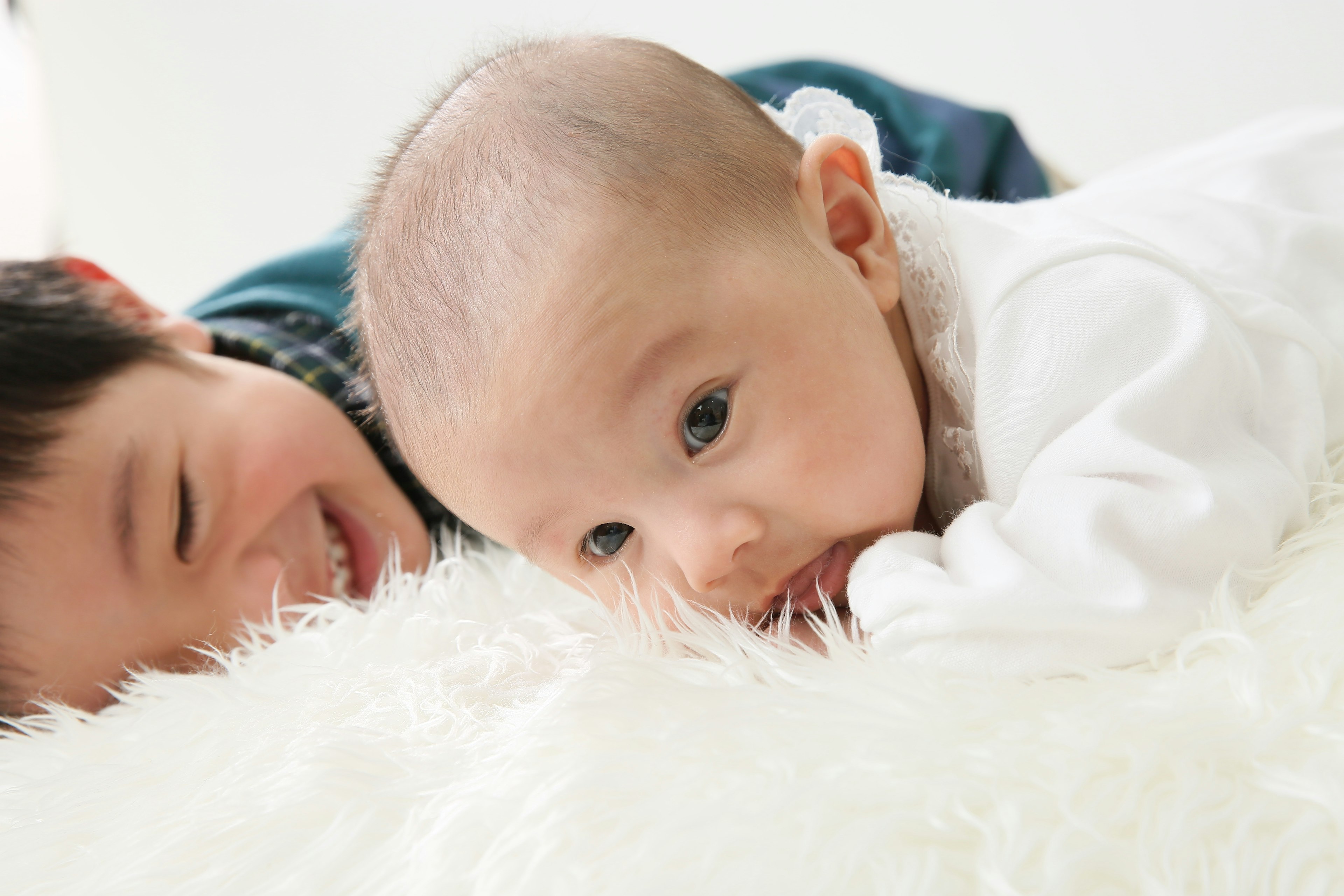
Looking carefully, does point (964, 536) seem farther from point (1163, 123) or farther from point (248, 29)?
point (248, 29)

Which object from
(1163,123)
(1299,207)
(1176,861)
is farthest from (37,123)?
(1176,861)

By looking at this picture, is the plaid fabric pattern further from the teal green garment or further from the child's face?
the child's face

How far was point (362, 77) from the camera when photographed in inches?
90.3

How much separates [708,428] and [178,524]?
60 centimetres

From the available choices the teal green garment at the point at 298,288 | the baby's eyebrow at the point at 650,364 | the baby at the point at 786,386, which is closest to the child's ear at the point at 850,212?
the baby at the point at 786,386

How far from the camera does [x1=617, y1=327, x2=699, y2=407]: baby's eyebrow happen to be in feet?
2.04

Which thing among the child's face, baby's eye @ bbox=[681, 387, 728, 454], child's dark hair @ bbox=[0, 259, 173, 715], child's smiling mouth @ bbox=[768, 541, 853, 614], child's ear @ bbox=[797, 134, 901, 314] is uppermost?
child's ear @ bbox=[797, 134, 901, 314]

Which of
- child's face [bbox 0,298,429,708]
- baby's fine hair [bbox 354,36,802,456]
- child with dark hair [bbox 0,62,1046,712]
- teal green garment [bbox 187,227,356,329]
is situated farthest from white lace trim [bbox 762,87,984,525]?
teal green garment [bbox 187,227,356,329]

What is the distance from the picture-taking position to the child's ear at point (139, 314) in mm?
1165

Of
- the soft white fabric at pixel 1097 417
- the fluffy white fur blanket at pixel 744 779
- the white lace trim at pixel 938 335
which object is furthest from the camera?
the white lace trim at pixel 938 335

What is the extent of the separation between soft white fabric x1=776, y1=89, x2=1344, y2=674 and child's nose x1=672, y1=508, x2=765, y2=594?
0.26ft

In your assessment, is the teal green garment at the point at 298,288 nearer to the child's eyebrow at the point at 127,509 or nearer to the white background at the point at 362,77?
the white background at the point at 362,77

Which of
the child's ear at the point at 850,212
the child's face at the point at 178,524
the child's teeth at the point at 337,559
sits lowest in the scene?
the child's teeth at the point at 337,559

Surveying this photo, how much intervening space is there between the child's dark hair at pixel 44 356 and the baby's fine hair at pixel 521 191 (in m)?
0.38
